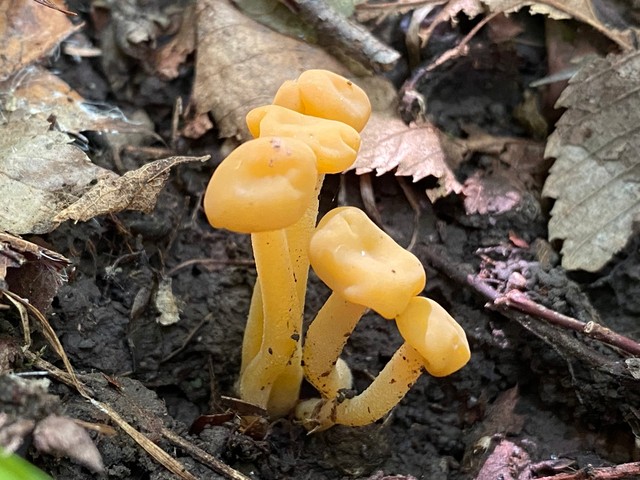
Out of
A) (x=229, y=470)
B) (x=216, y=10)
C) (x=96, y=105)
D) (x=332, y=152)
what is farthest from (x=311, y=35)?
(x=229, y=470)

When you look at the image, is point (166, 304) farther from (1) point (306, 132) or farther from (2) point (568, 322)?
(2) point (568, 322)

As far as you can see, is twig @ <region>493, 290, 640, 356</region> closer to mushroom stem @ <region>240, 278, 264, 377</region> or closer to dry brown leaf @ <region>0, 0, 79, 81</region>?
mushroom stem @ <region>240, 278, 264, 377</region>

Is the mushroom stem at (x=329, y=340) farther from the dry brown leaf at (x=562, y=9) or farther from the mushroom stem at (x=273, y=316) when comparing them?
the dry brown leaf at (x=562, y=9)

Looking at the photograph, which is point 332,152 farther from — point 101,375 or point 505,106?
point 505,106

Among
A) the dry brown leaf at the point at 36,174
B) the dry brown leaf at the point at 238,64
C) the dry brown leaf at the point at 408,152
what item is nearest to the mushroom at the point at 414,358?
the dry brown leaf at the point at 408,152

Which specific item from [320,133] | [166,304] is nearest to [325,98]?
[320,133]
